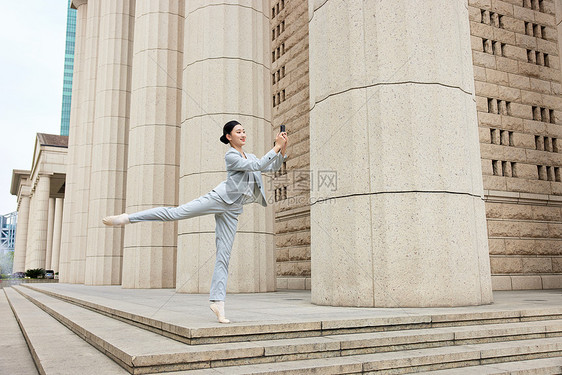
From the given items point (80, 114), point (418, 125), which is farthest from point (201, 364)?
point (80, 114)

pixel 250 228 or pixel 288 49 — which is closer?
pixel 250 228

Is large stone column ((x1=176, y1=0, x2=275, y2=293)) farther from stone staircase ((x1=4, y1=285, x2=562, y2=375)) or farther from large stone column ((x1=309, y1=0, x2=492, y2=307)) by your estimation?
stone staircase ((x1=4, y1=285, x2=562, y2=375))

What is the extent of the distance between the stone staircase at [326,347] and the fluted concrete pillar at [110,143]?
17.3 metres

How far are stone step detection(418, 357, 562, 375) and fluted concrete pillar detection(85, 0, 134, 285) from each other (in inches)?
792

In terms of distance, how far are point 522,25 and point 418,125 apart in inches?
374

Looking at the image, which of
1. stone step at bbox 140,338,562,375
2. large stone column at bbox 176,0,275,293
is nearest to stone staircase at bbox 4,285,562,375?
stone step at bbox 140,338,562,375

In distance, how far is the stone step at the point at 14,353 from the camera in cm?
495

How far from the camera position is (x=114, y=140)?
76.2 ft

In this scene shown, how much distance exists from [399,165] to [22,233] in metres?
75.0

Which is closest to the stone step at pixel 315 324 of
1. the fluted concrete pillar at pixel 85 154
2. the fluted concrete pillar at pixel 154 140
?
the fluted concrete pillar at pixel 154 140

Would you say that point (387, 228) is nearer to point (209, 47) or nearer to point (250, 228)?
point (250, 228)

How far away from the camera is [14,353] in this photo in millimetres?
5957

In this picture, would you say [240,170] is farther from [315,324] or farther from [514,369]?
[514,369]

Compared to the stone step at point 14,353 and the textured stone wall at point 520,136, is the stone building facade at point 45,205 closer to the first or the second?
the stone step at point 14,353
